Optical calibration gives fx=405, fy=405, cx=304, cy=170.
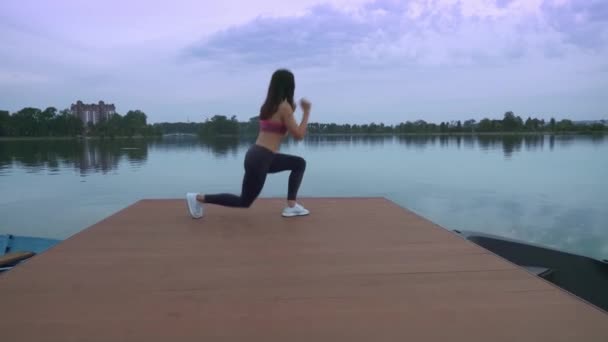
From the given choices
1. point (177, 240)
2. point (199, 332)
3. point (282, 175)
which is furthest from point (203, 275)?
point (282, 175)

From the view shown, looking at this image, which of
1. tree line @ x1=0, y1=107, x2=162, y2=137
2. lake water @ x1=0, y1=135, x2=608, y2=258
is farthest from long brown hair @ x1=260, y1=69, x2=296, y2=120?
tree line @ x1=0, y1=107, x2=162, y2=137

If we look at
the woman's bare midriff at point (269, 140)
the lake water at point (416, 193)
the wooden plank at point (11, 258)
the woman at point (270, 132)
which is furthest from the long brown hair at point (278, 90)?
the lake water at point (416, 193)

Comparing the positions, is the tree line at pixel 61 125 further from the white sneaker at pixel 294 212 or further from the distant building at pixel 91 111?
the white sneaker at pixel 294 212

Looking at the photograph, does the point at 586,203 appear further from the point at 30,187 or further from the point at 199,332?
the point at 30,187

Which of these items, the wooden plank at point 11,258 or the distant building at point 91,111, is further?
the distant building at point 91,111

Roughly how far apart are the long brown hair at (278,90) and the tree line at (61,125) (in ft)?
353

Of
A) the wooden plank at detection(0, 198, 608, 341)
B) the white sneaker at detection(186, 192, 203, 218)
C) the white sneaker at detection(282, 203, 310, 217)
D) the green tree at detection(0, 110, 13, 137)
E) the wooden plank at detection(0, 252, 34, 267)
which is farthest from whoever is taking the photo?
the green tree at detection(0, 110, 13, 137)

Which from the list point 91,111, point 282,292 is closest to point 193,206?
point 282,292

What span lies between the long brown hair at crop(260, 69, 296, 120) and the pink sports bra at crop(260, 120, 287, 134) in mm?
61

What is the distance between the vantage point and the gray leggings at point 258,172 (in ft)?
13.0

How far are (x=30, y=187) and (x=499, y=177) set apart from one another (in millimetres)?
22623

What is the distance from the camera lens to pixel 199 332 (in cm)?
175

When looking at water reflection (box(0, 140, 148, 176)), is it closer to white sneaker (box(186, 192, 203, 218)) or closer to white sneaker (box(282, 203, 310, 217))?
white sneaker (box(186, 192, 203, 218))

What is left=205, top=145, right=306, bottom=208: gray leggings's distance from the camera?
3961 mm
